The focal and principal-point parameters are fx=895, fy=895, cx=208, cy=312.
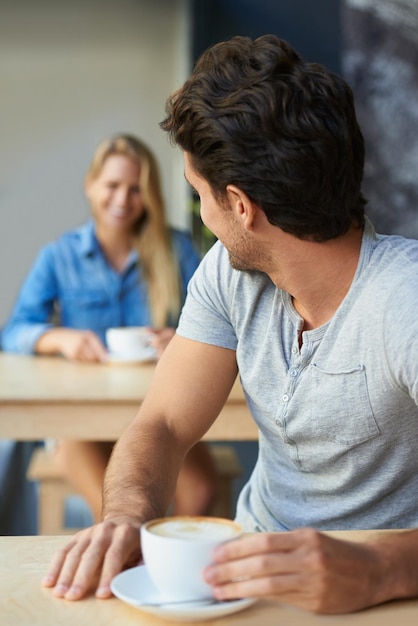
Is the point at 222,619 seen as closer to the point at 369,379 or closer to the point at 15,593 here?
the point at 15,593

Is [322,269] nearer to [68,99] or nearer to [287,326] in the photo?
[287,326]

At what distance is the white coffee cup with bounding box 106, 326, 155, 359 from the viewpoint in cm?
245

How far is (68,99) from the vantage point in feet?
17.6

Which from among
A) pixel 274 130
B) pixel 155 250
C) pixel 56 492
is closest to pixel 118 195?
pixel 155 250

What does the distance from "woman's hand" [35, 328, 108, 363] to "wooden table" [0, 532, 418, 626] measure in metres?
1.54

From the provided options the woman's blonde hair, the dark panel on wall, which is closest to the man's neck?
the woman's blonde hair

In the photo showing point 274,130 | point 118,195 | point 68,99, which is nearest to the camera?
point 274,130

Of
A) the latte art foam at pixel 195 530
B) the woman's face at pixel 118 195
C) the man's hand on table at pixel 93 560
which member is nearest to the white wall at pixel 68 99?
the woman's face at pixel 118 195

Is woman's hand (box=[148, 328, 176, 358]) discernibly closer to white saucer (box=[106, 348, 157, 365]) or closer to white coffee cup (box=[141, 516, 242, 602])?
white saucer (box=[106, 348, 157, 365])

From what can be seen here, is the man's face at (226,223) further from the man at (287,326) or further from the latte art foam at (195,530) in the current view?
the latte art foam at (195,530)

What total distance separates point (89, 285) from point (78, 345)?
0.44 m

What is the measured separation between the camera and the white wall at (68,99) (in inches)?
207

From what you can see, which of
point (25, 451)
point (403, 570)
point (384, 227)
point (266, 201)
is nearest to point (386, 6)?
point (384, 227)

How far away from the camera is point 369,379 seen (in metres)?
1.16
